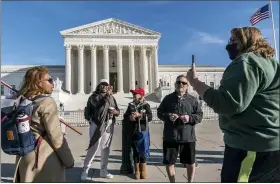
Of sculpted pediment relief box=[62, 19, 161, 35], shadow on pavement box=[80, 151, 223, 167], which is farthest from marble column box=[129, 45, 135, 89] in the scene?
shadow on pavement box=[80, 151, 223, 167]

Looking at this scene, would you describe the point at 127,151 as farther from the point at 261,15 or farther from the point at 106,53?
the point at 106,53

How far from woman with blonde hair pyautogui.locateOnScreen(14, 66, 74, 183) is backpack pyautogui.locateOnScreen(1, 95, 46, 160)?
97mm

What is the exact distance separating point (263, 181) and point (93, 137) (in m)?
3.95

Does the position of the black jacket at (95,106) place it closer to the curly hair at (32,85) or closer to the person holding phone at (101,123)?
the person holding phone at (101,123)

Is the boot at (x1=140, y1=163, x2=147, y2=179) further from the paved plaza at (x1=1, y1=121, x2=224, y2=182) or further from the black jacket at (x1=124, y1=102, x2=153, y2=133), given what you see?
the black jacket at (x1=124, y1=102, x2=153, y2=133)

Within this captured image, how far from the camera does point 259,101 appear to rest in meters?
2.35

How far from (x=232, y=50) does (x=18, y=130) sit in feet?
7.04

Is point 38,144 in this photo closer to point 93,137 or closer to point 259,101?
point 259,101

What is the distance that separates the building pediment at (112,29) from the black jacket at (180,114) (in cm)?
5766

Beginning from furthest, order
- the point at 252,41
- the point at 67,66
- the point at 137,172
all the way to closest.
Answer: the point at 67,66, the point at 137,172, the point at 252,41

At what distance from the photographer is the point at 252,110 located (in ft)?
7.72

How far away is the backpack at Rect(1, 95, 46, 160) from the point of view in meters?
2.76

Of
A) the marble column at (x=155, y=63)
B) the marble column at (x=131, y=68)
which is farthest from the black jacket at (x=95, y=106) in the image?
the marble column at (x=155, y=63)

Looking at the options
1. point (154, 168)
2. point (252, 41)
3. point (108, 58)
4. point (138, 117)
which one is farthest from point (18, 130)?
point (108, 58)
